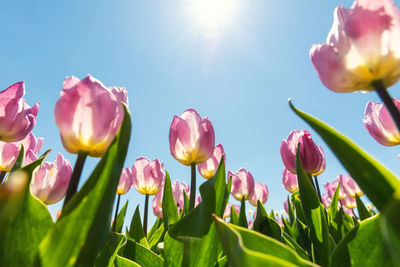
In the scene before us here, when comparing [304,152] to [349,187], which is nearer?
[304,152]

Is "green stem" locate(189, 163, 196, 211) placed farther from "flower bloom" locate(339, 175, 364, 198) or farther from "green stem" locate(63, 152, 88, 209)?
"flower bloom" locate(339, 175, 364, 198)

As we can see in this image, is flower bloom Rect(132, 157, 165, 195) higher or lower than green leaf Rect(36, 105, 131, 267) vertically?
higher

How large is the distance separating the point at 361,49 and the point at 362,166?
0.33 metres

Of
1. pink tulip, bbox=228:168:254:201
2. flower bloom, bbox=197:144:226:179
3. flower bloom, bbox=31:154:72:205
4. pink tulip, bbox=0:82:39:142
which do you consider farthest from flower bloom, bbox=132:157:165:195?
pink tulip, bbox=0:82:39:142

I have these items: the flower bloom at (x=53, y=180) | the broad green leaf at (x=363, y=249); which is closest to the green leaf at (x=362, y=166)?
the broad green leaf at (x=363, y=249)

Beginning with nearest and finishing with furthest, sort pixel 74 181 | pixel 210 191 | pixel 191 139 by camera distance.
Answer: pixel 74 181 < pixel 210 191 < pixel 191 139

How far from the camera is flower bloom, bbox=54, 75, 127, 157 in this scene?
0.78 m

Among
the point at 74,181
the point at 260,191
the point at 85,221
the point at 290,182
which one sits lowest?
the point at 85,221

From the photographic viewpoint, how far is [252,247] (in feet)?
2.27

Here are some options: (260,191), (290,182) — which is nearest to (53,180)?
(290,182)

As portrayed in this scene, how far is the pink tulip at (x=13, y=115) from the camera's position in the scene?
1343 millimetres

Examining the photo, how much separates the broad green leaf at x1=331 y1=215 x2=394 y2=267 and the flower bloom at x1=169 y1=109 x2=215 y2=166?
919 millimetres

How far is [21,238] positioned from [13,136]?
0.87 meters

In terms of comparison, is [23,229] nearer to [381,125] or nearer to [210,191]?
[210,191]
